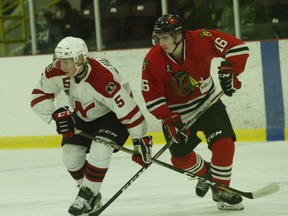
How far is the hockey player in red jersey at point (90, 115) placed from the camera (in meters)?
4.53

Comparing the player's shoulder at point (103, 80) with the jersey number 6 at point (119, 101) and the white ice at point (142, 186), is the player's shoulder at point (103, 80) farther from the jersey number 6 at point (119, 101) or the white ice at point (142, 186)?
the white ice at point (142, 186)

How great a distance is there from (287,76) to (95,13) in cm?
189

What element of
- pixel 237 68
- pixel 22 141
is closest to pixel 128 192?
pixel 237 68

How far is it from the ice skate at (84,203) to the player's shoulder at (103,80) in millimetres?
485

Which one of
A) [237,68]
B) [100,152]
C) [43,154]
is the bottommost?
[43,154]

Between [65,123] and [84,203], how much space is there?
0.40 m

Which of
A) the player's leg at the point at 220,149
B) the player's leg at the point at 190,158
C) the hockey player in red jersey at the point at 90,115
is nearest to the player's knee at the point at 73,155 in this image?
the hockey player in red jersey at the point at 90,115

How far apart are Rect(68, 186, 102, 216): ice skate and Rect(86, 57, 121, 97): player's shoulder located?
48 cm

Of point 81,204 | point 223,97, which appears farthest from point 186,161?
point 223,97

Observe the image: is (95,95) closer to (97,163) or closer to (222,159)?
(97,163)

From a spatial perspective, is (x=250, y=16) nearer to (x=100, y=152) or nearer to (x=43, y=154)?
(x=43, y=154)

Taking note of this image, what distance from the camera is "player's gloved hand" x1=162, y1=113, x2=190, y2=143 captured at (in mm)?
4664

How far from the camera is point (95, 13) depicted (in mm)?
8336

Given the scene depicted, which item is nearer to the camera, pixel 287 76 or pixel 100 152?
pixel 100 152
